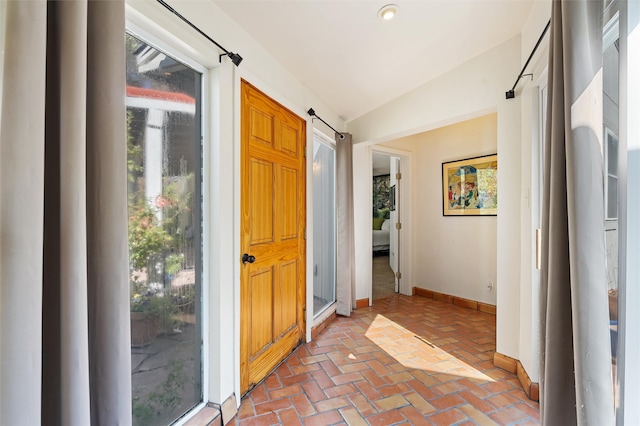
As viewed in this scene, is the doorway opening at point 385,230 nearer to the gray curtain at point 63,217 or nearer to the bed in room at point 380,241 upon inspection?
the bed in room at point 380,241

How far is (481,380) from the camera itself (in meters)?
2.12

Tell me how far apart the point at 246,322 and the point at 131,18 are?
176 cm

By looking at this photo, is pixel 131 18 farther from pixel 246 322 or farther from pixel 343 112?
pixel 343 112

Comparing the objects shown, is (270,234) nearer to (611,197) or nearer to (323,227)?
(323,227)

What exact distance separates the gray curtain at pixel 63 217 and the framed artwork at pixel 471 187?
3804 millimetres

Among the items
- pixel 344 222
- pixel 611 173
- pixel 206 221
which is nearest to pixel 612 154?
pixel 611 173

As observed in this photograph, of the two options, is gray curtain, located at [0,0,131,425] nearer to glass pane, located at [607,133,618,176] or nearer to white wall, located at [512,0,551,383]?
glass pane, located at [607,133,618,176]

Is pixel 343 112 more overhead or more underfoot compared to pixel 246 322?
more overhead

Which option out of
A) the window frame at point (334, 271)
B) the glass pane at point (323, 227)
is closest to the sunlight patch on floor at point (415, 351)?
the window frame at point (334, 271)

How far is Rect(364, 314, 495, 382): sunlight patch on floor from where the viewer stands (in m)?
2.27

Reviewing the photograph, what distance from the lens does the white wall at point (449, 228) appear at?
3.65 meters

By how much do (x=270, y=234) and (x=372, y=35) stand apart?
1615mm

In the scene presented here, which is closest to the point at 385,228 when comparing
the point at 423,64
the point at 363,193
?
the point at 363,193

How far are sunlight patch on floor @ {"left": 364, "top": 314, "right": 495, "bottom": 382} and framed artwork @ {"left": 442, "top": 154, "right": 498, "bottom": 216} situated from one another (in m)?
1.72
